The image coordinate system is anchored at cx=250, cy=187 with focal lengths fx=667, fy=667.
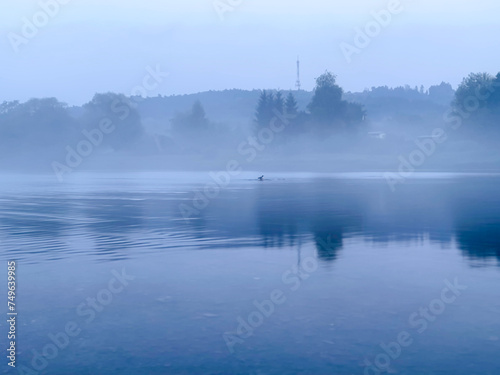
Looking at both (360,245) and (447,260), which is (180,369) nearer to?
(447,260)

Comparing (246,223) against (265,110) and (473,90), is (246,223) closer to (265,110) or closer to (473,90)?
(473,90)

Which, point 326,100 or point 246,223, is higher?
point 326,100

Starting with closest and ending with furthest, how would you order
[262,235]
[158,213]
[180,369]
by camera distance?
[180,369] < [262,235] < [158,213]

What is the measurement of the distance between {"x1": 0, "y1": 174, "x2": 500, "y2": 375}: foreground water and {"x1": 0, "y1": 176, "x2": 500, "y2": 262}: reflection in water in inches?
4.6

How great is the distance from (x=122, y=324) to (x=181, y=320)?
840mm

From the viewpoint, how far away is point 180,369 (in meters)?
7.65

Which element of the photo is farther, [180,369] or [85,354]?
[85,354]

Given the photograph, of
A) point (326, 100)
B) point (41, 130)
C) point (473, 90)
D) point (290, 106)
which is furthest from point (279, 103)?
point (41, 130)

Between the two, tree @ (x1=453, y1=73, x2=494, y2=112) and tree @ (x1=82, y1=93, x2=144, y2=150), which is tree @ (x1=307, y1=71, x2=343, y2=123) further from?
tree @ (x1=82, y1=93, x2=144, y2=150)

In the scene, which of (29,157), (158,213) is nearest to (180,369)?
(158,213)

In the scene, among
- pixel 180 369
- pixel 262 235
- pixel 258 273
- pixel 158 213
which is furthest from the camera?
pixel 158 213

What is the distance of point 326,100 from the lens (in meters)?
118

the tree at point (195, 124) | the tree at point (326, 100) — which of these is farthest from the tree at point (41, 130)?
the tree at point (326, 100)

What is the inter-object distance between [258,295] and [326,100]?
109123 mm
